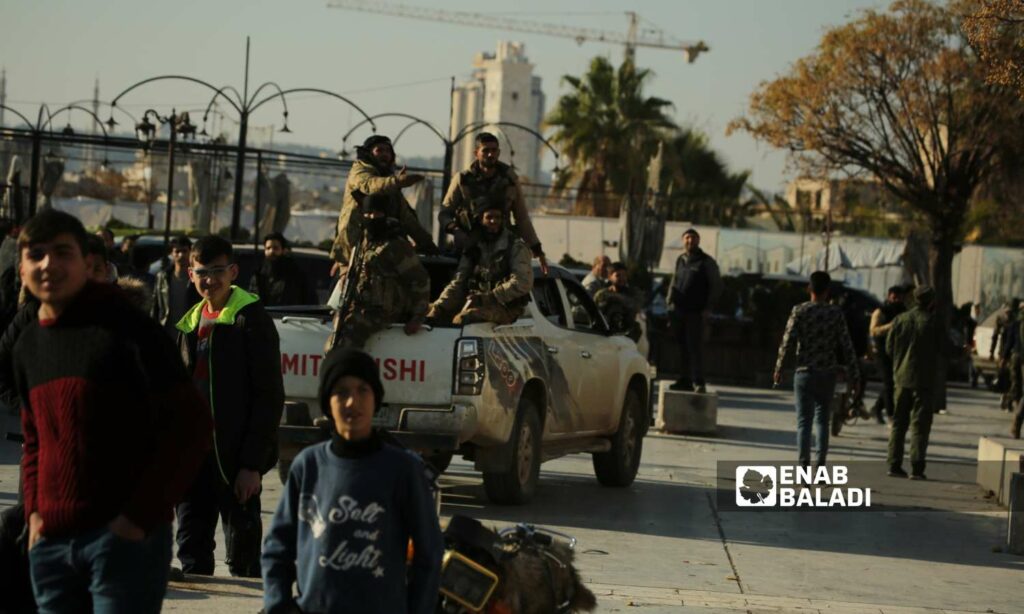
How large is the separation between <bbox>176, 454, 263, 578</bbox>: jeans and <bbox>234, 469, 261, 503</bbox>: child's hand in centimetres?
76

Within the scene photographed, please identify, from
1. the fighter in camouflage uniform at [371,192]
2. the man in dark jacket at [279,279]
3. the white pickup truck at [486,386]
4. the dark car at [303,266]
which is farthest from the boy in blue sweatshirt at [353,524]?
the dark car at [303,266]

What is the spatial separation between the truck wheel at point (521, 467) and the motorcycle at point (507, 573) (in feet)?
16.7

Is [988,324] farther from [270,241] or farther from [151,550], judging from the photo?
[151,550]

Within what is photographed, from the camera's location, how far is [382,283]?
11.5m

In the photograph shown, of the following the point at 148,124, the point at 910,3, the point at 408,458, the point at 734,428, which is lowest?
the point at 734,428

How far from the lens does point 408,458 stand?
4.92 metres

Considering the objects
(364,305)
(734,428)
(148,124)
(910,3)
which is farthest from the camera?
(910,3)

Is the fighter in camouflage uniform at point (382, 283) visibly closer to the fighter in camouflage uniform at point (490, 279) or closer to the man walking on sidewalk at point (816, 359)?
the fighter in camouflage uniform at point (490, 279)

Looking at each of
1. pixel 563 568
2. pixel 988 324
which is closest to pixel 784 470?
pixel 563 568

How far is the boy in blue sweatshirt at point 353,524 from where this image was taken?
4.79m

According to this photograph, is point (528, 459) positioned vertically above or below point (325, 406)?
below

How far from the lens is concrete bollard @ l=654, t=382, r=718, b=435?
19.6 metres

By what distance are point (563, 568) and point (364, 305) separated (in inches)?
200

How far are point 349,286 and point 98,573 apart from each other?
707 cm
